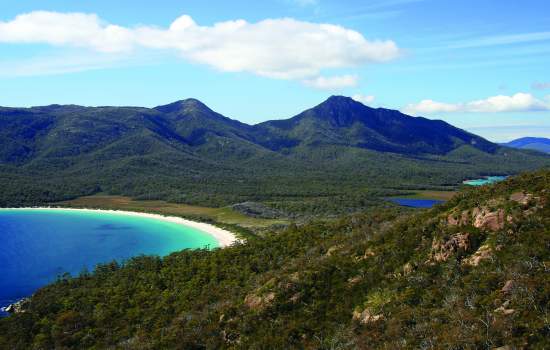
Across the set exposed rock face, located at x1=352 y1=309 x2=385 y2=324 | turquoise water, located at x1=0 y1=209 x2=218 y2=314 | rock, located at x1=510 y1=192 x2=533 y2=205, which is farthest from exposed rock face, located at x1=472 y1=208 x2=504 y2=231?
turquoise water, located at x1=0 y1=209 x2=218 y2=314

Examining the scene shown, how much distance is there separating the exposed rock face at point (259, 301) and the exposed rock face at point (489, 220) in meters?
18.9

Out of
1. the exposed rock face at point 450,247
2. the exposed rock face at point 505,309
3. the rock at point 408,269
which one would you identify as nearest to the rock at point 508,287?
the exposed rock face at point 505,309

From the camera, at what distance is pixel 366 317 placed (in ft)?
103

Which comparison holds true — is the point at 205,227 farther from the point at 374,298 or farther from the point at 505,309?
the point at 505,309

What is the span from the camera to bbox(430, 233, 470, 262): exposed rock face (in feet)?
111

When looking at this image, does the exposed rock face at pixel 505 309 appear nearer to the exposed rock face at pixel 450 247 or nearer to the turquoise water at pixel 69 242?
the exposed rock face at pixel 450 247

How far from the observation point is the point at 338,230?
219 feet

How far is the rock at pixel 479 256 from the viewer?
103 ft

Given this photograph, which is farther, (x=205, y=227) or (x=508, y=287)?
(x=205, y=227)

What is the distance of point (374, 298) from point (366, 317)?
2.28m

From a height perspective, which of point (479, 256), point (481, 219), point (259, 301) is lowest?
point (259, 301)

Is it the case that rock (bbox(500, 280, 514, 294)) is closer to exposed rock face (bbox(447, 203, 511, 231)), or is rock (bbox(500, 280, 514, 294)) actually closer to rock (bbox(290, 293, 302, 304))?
exposed rock face (bbox(447, 203, 511, 231))

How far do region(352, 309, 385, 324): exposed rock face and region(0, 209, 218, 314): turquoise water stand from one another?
238 ft

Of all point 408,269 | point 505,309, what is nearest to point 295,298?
point 408,269
